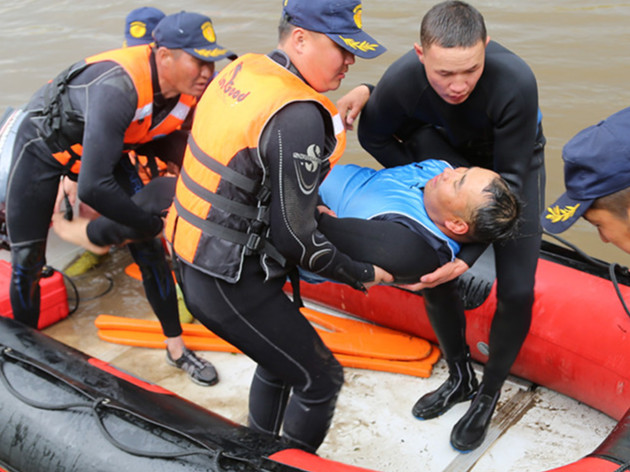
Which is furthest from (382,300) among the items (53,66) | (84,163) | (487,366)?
(53,66)

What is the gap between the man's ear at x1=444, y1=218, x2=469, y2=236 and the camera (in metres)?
2.19

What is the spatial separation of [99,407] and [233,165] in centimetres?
94

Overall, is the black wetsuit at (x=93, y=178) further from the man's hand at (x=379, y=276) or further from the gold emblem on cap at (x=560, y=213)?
the gold emblem on cap at (x=560, y=213)

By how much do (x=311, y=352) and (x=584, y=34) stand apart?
5.93 meters

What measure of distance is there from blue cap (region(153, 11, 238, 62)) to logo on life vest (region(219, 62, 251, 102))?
24.2 inches

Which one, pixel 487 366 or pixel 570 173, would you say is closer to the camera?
pixel 570 173

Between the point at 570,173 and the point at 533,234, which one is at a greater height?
the point at 570,173

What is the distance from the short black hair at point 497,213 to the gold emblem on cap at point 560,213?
332 mm

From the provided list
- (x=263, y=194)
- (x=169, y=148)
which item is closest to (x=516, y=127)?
(x=263, y=194)

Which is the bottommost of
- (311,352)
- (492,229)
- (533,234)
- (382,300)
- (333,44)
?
(382,300)

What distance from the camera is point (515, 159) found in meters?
2.31

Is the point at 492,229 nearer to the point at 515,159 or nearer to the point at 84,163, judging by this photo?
the point at 515,159

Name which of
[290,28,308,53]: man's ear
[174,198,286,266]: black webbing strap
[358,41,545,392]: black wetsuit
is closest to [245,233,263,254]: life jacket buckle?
[174,198,286,266]: black webbing strap

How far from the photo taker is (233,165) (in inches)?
74.7
